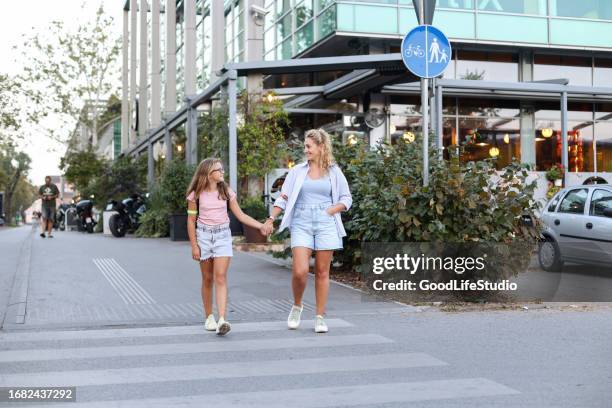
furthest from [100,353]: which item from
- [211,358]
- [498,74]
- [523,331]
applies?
[498,74]

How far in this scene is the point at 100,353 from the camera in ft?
19.8

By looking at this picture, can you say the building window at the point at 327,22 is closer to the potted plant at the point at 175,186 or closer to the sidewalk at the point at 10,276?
the potted plant at the point at 175,186

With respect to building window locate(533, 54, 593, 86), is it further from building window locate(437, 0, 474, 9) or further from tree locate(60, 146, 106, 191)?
tree locate(60, 146, 106, 191)

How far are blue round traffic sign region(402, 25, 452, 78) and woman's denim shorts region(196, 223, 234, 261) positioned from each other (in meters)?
3.46

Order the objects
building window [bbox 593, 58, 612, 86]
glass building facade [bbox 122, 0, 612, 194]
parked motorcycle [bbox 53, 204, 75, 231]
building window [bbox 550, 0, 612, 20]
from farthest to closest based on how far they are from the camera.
Answer: parked motorcycle [bbox 53, 204, 75, 231] → building window [bbox 593, 58, 612, 86] → building window [bbox 550, 0, 612, 20] → glass building facade [bbox 122, 0, 612, 194]

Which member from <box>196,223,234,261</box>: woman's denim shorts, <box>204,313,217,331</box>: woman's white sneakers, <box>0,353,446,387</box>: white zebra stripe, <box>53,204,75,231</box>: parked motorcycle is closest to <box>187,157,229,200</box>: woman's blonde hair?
<box>196,223,234,261</box>: woman's denim shorts

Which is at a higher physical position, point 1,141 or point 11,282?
point 1,141

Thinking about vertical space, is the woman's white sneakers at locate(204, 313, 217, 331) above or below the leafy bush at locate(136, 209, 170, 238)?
below

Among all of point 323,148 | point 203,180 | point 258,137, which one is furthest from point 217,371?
point 258,137

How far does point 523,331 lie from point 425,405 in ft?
9.54

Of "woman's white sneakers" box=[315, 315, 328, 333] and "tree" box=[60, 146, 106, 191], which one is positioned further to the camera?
"tree" box=[60, 146, 106, 191]

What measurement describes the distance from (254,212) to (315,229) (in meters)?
9.59

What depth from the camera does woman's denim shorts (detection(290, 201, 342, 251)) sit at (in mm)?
7031

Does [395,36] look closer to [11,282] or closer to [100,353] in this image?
[11,282]
